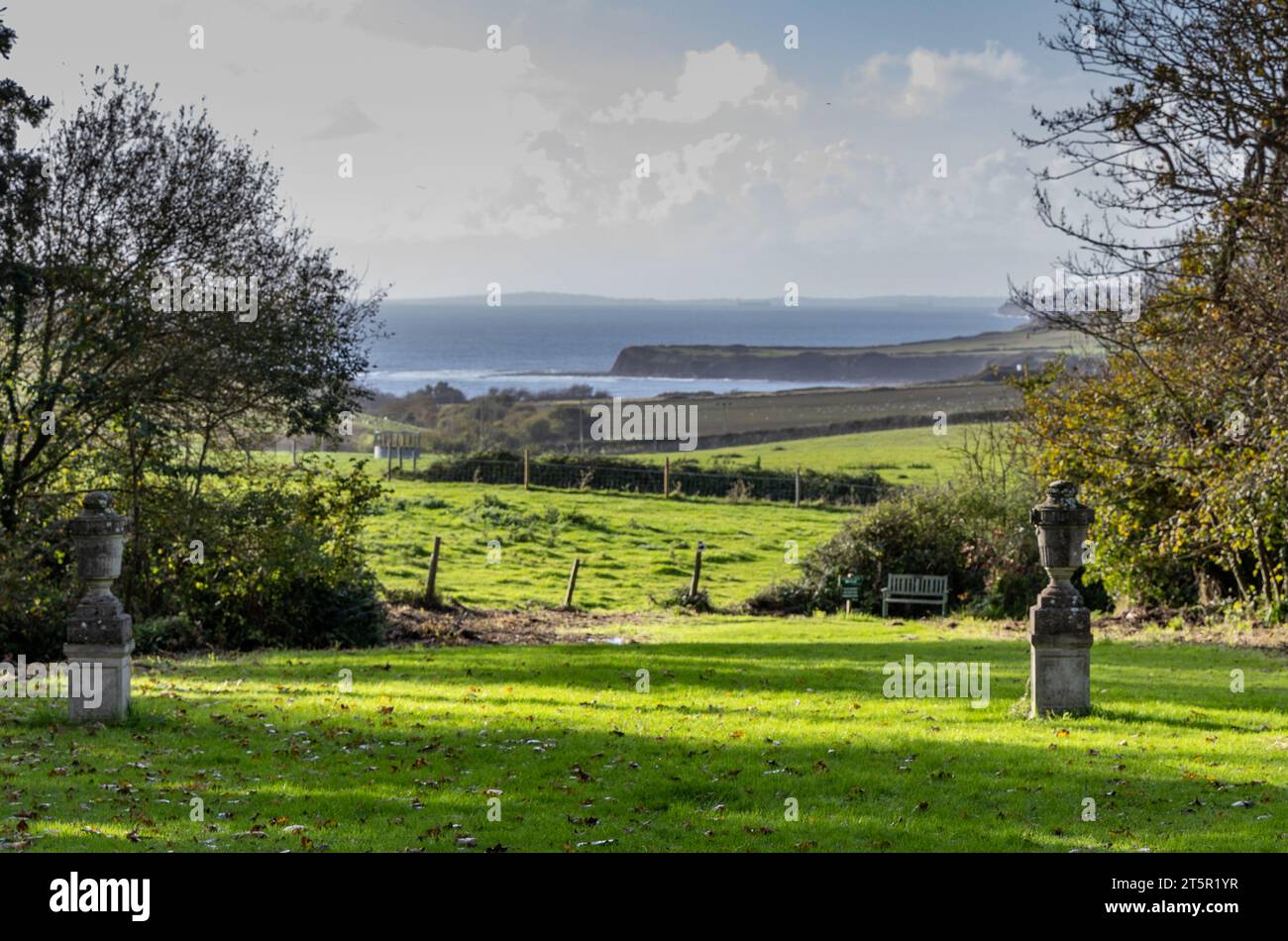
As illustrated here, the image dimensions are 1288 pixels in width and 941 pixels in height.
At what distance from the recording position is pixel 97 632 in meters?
13.7

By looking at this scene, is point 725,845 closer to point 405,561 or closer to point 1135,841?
point 1135,841

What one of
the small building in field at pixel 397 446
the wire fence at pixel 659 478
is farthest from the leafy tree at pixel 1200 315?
the small building in field at pixel 397 446

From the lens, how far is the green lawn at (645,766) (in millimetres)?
9508

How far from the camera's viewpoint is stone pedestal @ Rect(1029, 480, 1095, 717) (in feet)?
44.6

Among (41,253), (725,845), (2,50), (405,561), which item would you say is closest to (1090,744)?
(725,845)

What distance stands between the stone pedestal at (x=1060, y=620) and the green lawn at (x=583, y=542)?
21673 millimetres

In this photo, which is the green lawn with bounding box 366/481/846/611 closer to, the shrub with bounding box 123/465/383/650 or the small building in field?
the shrub with bounding box 123/465/383/650

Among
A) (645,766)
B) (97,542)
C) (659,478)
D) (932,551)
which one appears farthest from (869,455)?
(645,766)

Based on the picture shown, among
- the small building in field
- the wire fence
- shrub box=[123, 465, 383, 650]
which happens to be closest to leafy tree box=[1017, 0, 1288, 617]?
shrub box=[123, 465, 383, 650]

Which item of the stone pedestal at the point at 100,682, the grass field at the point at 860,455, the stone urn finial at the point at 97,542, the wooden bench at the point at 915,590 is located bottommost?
the wooden bench at the point at 915,590

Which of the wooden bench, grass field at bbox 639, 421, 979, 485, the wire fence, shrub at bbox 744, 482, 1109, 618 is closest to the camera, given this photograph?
shrub at bbox 744, 482, 1109, 618

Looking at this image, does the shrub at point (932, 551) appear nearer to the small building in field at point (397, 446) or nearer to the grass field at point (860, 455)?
the grass field at point (860, 455)

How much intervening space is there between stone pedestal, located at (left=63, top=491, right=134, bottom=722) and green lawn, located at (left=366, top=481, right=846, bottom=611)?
19.7m

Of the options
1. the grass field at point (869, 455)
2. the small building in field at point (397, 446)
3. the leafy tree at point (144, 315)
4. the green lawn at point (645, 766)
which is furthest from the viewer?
the small building in field at point (397, 446)
